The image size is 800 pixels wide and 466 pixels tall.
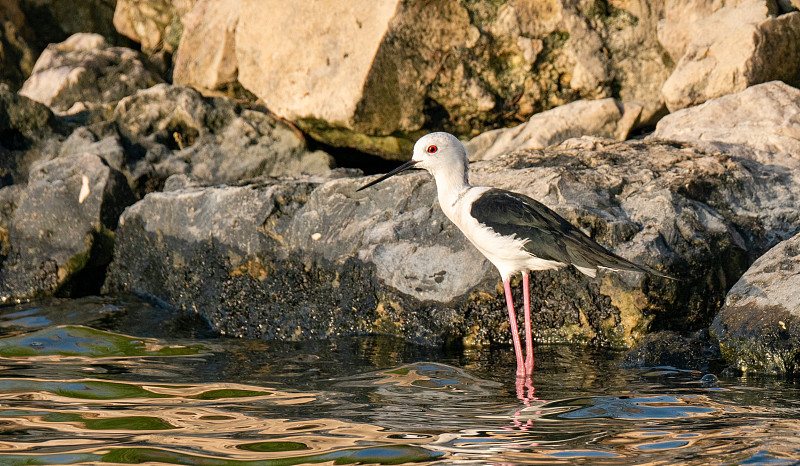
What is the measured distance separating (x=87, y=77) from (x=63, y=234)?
418cm

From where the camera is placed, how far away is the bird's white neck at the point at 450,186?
5.99m

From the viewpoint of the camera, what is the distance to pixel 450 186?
6.04m

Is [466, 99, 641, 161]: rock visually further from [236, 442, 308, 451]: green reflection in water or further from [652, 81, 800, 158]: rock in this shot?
[236, 442, 308, 451]: green reflection in water

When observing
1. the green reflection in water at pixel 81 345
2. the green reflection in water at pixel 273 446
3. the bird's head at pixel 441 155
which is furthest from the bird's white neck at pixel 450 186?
the green reflection in water at pixel 273 446

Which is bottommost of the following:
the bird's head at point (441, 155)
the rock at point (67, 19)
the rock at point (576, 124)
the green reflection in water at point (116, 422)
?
the green reflection in water at point (116, 422)

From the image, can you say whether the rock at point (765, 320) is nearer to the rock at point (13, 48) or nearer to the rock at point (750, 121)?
the rock at point (750, 121)

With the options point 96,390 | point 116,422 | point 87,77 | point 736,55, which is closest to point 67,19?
point 87,77

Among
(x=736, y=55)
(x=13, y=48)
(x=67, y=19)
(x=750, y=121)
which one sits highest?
(x=67, y=19)

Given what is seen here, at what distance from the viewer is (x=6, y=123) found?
9680 millimetres

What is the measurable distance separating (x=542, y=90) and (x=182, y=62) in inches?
202

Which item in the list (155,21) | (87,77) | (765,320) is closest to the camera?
(765,320)

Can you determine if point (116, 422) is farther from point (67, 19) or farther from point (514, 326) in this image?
point (67, 19)

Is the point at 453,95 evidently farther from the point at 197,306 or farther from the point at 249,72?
the point at 197,306

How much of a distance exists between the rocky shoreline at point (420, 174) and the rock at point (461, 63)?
2 centimetres
